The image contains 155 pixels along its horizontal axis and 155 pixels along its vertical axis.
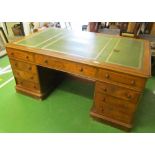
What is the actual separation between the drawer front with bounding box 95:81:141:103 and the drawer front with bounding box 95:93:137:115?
0.05 meters

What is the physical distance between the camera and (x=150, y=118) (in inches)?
76.9

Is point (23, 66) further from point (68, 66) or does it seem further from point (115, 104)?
point (115, 104)

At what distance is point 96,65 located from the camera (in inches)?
58.9

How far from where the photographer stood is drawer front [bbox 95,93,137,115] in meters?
1.59

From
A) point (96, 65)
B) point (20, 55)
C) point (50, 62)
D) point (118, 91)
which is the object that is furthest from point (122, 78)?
point (20, 55)

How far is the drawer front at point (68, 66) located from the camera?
157cm

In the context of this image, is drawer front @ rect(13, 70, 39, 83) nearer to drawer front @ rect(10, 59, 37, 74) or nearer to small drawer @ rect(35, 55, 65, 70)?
drawer front @ rect(10, 59, 37, 74)

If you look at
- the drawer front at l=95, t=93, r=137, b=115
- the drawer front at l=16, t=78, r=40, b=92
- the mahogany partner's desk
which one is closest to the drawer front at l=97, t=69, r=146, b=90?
the mahogany partner's desk

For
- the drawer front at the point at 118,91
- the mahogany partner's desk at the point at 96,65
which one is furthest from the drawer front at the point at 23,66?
the drawer front at the point at 118,91

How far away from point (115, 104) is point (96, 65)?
479 millimetres

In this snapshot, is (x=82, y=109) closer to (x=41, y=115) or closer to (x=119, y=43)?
(x=41, y=115)
